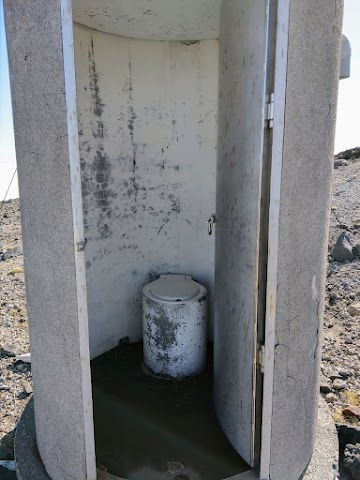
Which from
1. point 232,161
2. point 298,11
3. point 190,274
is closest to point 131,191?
point 190,274

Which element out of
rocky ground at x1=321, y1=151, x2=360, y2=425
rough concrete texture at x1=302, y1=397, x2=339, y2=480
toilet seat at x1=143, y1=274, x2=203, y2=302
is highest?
toilet seat at x1=143, y1=274, x2=203, y2=302

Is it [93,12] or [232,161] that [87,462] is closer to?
[232,161]

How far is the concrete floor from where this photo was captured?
7.00 ft

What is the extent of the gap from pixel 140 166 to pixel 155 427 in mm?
1920

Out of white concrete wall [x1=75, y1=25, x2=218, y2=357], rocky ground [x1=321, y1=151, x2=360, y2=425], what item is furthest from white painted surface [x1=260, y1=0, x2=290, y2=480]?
white concrete wall [x1=75, y1=25, x2=218, y2=357]

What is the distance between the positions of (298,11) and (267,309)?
123cm

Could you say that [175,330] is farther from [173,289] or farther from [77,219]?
[77,219]

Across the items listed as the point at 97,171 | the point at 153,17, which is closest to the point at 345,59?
the point at 153,17

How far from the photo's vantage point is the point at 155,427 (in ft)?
8.08

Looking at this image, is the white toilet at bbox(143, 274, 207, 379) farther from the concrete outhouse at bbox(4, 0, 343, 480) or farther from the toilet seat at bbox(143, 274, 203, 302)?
the concrete outhouse at bbox(4, 0, 343, 480)

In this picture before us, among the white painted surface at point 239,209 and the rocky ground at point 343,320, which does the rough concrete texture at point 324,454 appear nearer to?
the white painted surface at point 239,209

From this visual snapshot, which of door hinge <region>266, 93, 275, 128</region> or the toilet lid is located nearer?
door hinge <region>266, 93, 275, 128</region>

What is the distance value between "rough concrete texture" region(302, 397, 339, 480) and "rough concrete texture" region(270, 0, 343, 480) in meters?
0.07

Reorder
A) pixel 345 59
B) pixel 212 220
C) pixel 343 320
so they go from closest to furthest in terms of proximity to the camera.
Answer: pixel 345 59 < pixel 212 220 < pixel 343 320
